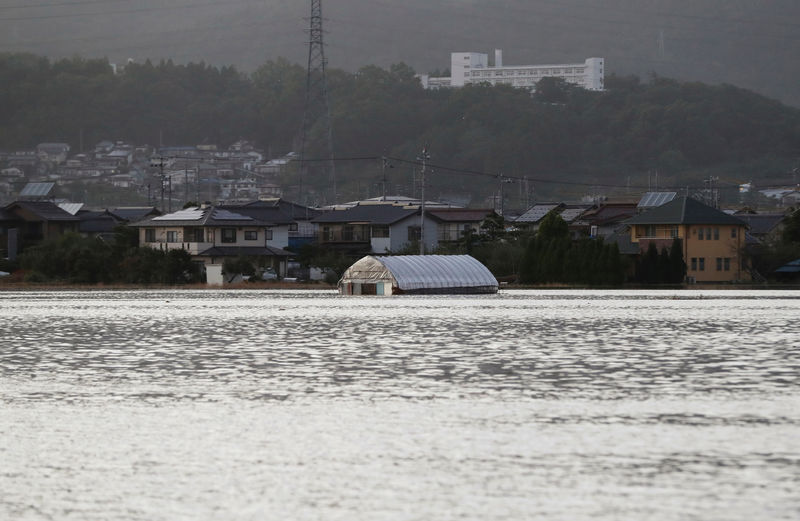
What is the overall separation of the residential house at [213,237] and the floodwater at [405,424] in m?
44.8

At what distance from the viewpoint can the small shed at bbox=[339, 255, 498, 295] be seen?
5784 centimetres

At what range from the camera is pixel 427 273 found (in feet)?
193

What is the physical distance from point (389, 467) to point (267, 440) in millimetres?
2402

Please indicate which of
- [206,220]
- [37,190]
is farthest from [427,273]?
[37,190]

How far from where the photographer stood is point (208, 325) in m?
37.4

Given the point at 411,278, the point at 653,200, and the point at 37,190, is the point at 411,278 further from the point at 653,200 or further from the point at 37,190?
the point at 37,190

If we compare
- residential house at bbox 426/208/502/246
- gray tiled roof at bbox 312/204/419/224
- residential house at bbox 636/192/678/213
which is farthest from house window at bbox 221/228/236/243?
residential house at bbox 636/192/678/213

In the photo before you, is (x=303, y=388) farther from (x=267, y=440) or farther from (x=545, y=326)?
(x=545, y=326)

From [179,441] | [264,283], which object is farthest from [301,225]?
[179,441]

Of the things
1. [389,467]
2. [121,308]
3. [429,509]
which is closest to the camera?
[429,509]

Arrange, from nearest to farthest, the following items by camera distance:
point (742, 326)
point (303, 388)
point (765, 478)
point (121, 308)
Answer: point (765, 478)
point (303, 388)
point (742, 326)
point (121, 308)

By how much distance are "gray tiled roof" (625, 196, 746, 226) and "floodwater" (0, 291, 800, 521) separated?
3612cm

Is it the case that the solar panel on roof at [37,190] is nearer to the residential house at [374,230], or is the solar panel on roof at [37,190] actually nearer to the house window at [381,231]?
the residential house at [374,230]

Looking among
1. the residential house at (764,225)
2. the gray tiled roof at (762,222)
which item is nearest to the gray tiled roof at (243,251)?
the residential house at (764,225)
